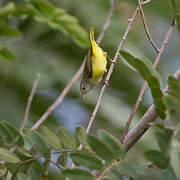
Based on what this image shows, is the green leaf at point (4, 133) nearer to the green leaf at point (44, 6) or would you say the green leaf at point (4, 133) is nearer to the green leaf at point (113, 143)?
the green leaf at point (113, 143)

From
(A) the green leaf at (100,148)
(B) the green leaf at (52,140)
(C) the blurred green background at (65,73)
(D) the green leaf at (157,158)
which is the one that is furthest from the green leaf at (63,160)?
(C) the blurred green background at (65,73)

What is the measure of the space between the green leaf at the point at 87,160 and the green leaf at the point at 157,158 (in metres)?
0.15

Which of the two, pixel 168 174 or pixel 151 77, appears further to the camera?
pixel 151 77

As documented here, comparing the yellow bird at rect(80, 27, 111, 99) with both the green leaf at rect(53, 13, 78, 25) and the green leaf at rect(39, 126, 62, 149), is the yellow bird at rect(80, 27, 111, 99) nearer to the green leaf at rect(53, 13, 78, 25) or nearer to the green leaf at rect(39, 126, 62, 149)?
the green leaf at rect(53, 13, 78, 25)

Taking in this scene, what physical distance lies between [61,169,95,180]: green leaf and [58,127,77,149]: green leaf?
220mm

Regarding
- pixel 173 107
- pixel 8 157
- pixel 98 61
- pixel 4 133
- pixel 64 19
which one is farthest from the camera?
pixel 98 61

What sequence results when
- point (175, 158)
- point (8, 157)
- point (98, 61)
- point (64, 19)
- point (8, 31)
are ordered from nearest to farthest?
point (175, 158) → point (8, 157) → point (8, 31) → point (64, 19) → point (98, 61)

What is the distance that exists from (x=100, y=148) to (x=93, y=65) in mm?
1581

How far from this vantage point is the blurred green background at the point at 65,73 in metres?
3.31

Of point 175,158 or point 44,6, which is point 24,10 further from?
point 175,158

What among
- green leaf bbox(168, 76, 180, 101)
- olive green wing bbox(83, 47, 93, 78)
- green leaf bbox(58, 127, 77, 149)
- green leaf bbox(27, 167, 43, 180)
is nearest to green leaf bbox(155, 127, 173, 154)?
green leaf bbox(168, 76, 180, 101)

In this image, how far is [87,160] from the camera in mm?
1098

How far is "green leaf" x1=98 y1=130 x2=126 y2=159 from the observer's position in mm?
1049

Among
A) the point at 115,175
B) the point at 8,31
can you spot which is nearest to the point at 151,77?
the point at 115,175
